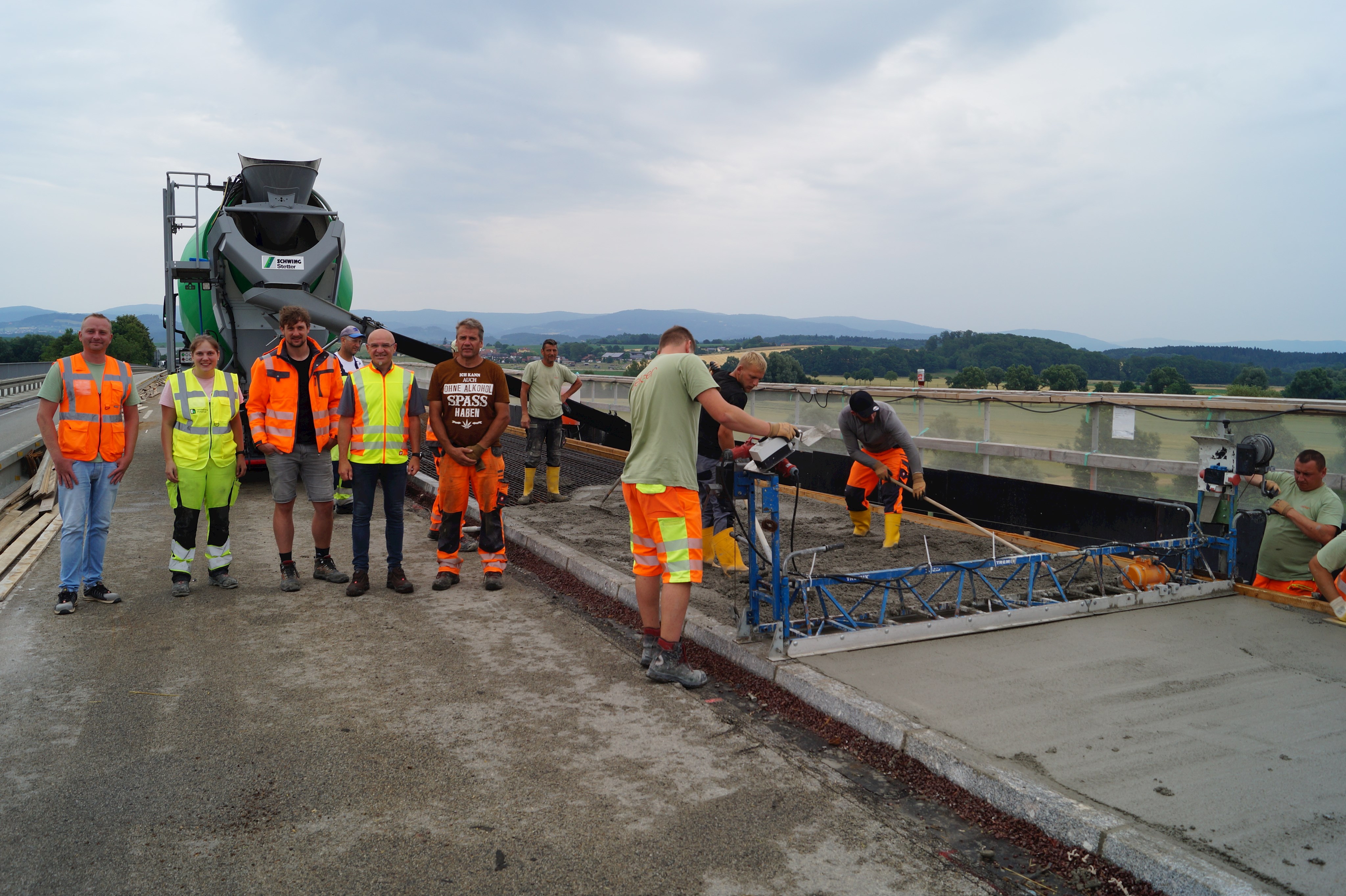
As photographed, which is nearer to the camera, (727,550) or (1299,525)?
(1299,525)

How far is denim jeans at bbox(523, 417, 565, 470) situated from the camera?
1006 centimetres

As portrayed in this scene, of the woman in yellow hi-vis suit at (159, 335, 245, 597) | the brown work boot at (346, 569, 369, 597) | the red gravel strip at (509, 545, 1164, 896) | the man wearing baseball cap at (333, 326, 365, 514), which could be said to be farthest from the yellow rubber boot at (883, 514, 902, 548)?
the woman in yellow hi-vis suit at (159, 335, 245, 597)

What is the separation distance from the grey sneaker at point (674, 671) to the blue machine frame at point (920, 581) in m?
0.55

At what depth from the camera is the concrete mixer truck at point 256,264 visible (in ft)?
33.9

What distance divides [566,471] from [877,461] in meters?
6.53

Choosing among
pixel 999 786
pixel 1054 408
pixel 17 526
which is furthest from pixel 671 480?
pixel 17 526

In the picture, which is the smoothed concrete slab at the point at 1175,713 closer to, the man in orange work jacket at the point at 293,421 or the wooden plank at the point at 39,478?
the man in orange work jacket at the point at 293,421

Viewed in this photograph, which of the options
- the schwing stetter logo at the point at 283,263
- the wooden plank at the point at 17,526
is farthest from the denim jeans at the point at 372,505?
the schwing stetter logo at the point at 283,263

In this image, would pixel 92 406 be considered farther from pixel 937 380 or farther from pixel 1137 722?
pixel 937 380

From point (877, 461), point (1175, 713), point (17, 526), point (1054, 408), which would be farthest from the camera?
point (1054, 408)

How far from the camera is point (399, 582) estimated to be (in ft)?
21.3

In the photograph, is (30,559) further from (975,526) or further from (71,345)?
(71,345)

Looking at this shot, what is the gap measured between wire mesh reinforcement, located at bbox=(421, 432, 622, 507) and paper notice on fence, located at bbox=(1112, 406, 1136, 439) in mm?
5645

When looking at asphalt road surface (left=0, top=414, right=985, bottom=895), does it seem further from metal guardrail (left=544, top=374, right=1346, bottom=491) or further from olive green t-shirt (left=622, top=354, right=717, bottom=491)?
metal guardrail (left=544, top=374, right=1346, bottom=491)
